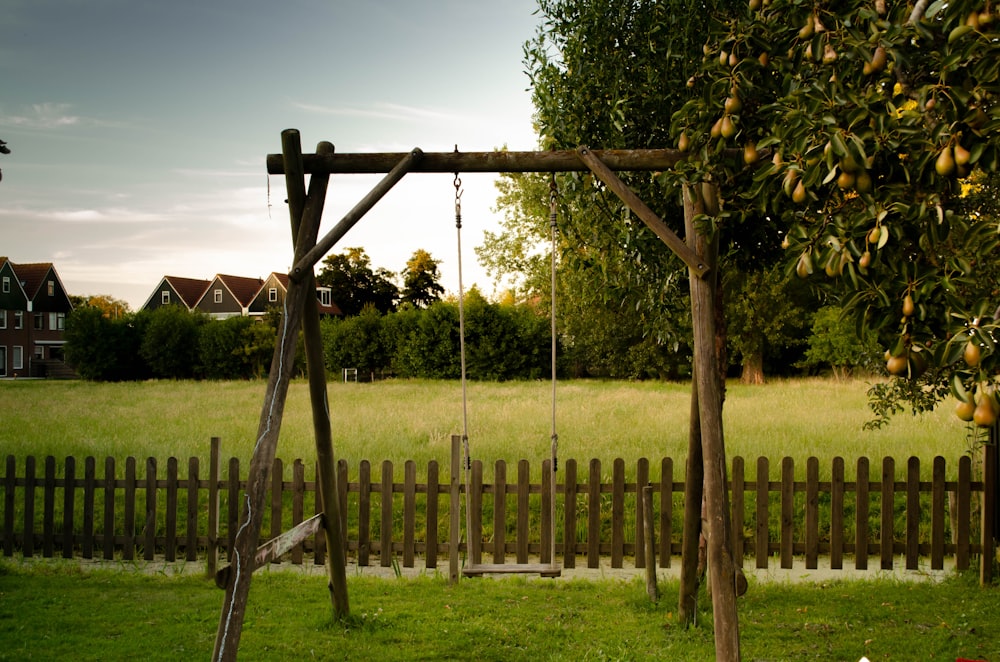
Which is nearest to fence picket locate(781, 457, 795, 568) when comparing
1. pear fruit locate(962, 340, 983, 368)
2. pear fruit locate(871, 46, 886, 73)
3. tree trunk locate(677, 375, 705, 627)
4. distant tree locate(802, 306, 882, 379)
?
tree trunk locate(677, 375, 705, 627)

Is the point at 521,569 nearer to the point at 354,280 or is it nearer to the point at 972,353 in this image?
the point at 972,353

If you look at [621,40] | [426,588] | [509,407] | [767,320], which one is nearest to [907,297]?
[621,40]

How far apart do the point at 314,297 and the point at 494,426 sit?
9092 mm

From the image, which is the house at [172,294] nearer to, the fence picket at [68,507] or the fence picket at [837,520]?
the fence picket at [68,507]

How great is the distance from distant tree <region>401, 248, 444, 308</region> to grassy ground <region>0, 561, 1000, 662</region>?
4055 centimetres

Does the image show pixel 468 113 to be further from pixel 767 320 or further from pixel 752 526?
pixel 767 320

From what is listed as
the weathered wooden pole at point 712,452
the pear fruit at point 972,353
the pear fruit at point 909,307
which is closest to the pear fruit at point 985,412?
the pear fruit at point 972,353

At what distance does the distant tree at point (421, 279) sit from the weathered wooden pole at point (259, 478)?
42.3 m

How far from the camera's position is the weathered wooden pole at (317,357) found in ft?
15.0

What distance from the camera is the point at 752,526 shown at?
816cm

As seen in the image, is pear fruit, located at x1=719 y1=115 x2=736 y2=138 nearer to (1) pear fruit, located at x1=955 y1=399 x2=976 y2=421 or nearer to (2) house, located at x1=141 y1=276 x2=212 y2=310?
(1) pear fruit, located at x1=955 y1=399 x2=976 y2=421

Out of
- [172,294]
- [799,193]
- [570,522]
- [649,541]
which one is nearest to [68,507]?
[570,522]

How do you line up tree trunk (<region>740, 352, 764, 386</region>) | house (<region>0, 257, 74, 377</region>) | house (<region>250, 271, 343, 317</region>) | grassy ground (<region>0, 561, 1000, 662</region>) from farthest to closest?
house (<region>250, 271, 343, 317</region>)
house (<region>0, 257, 74, 377</region>)
tree trunk (<region>740, 352, 764, 386</region>)
grassy ground (<region>0, 561, 1000, 662</region>)

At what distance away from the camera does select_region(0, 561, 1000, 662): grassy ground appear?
486cm
